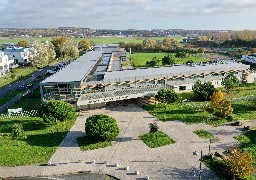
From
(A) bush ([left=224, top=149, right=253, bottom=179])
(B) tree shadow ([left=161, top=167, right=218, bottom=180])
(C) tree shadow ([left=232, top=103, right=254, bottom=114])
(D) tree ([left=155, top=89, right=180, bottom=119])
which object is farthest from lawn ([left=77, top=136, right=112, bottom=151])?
(C) tree shadow ([left=232, top=103, right=254, bottom=114])

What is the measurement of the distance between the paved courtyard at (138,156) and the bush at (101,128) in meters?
1.33

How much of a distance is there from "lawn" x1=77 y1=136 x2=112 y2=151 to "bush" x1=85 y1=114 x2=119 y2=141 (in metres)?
0.48

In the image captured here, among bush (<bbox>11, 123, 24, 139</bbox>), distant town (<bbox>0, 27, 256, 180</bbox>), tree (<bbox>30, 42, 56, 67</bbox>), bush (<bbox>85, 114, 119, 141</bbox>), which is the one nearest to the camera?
distant town (<bbox>0, 27, 256, 180</bbox>)

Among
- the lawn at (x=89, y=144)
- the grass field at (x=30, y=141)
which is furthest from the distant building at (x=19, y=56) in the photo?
the lawn at (x=89, y=144)

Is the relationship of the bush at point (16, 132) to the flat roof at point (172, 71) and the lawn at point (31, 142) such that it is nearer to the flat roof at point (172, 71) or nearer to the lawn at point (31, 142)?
the lawn at point (31, 142)

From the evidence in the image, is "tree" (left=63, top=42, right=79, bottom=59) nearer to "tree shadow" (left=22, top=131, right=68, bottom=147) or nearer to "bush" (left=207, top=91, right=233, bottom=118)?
"tree shadow" (left=22, top=131, right=68, bottom=147)

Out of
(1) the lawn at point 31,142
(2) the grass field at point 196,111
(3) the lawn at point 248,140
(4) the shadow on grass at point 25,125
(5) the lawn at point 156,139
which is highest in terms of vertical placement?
(2) the grass field at point 196,111

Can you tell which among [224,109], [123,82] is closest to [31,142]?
[123,82]

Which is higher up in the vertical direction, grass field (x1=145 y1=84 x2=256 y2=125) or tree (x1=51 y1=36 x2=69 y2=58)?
tree (x1=51 y1=36 x2=69 y2=58)

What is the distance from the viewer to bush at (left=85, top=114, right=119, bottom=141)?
3638cm

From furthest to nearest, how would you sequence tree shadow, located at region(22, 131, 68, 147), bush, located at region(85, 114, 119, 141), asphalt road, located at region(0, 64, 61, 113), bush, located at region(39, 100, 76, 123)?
asphalt road, located at region(0, 64, 61, 113)
bush, located at region(39, 100, 76, 123)
tree shadow, located at region(22, 131, 68, 147)
bush, located at region(85, 114, 119, 141)

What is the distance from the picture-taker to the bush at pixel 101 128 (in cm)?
3638

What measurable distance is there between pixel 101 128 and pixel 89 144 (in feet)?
8.06

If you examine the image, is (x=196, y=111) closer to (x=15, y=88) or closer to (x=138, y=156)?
(x=138, y=156)
